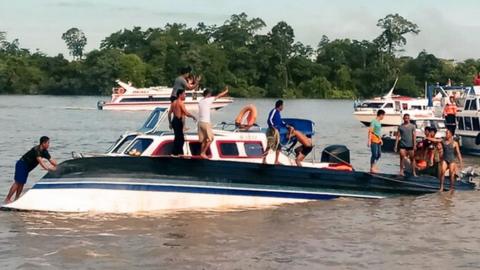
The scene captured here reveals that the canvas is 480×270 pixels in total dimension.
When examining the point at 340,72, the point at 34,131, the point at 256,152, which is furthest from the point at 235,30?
the point at 256,152

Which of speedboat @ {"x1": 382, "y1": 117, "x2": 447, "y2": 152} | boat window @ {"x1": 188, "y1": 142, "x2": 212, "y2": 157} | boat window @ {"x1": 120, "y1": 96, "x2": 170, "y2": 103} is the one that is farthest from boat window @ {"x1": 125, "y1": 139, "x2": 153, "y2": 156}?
boat window @ {"x1": 120, "y1": 96, "x2": 170, "y2": 103}

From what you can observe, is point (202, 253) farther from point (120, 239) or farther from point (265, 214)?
point (265, 214)

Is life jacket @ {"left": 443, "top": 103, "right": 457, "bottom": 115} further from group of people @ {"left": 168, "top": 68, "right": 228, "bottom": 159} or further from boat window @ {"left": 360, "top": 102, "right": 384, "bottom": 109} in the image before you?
boat window @ {"left": 360, "top": 102, "right": 384, "bottom": 109}

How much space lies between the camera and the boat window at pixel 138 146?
58.5 ft

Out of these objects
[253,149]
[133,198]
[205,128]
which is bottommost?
[133,198]

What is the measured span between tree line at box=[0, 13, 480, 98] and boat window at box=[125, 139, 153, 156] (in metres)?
119

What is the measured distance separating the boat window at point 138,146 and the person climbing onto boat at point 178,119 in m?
0.61

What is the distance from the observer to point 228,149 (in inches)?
717

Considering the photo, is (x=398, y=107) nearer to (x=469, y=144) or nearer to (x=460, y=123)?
(x=460, y=123)

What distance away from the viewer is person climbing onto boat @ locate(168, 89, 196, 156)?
17344mm

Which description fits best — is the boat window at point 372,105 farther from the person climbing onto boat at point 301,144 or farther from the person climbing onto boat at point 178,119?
the person climbing onto boat at point 178,119

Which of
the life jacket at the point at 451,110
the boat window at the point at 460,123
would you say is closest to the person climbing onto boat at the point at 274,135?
the boat window at the point at 460,123

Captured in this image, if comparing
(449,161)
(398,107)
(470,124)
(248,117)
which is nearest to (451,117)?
(470,124)

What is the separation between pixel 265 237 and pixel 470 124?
76.4 feet
